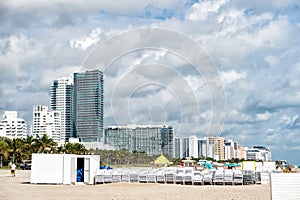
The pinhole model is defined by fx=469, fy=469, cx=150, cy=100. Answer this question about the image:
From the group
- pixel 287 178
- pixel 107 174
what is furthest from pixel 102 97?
pixel 287 178

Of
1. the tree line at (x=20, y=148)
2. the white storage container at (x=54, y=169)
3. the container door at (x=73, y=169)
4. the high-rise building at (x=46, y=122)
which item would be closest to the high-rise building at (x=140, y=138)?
the tree line at (x=20, y=148)

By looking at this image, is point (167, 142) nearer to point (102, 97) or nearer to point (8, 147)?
point (102, 97)

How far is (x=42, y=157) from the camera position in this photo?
1081 inches

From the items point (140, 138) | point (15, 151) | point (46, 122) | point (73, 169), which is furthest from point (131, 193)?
point (46, 122)

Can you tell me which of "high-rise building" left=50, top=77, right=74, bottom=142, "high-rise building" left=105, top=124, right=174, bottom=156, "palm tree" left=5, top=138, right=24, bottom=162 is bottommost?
"palm tree" left=5, top=138, right=24, bottom=162

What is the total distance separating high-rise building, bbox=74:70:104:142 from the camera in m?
119

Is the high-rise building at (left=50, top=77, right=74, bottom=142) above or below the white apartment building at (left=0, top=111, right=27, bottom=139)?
above

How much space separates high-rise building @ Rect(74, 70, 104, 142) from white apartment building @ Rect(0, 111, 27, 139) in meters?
51.3

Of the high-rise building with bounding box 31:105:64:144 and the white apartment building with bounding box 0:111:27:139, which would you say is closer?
the high-rise building with bounding box 31:105:64:144

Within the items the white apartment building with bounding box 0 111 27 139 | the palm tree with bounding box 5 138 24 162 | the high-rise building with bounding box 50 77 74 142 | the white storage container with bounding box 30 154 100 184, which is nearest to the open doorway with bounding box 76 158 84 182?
the white storage container with bounding box 30 154 100 184

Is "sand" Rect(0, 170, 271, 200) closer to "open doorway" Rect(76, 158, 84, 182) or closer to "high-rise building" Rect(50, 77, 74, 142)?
"open doorway" Rect(76, 158, 84, 182)

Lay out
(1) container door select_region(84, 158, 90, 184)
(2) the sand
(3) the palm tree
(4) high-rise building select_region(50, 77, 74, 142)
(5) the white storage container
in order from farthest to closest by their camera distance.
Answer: (4) high-rise building select_region(50, 77, 74, 142)
(3) the palm tree
(1) container door select_region(84, 158, 90, 184)
(5) the white storage container
(2) the sand

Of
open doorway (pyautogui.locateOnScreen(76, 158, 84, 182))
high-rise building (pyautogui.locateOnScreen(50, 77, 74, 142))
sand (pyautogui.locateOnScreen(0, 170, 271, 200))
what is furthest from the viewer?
high-rise building (pyautogui.locateOnScreen(50, 77, 74, 142))

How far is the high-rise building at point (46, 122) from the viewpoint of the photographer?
7244 inches
